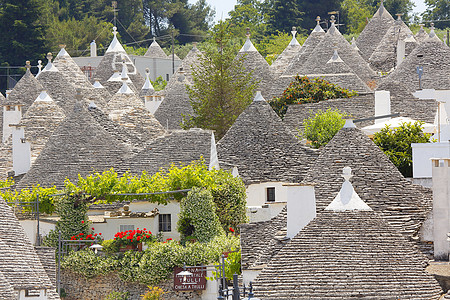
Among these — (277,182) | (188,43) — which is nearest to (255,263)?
(277,182)

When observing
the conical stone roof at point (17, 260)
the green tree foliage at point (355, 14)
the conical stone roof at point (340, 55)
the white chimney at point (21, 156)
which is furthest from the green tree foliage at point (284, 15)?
the conical stone roof at point (17, 260)

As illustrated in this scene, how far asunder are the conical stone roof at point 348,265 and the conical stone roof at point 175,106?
33634mm

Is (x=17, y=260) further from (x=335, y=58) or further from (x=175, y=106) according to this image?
(x=335, y=58)

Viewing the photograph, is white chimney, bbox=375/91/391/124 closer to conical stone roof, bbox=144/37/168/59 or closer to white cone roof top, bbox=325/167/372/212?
white cone roof top, bbox=325/167/372/212

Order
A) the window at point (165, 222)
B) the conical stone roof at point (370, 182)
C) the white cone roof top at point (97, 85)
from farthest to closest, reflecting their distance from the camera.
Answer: the white cone roof top at point (97, 85) < the window at point (165, 222) < the conical stone roof at point (370, 182)

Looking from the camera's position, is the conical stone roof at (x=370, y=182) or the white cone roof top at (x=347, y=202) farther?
the conical stone roof at (x=370, y=182)

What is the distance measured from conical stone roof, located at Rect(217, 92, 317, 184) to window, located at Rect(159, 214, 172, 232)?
461 cm

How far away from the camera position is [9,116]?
200ft

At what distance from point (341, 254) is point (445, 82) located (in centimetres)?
3463

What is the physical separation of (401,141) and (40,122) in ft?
51.9

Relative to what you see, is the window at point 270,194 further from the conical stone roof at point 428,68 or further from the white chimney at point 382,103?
the conical stone roof at point 428,68

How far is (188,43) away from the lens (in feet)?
372

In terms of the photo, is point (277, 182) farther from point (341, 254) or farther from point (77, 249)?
point (341, 254)

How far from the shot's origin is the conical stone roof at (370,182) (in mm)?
30234
